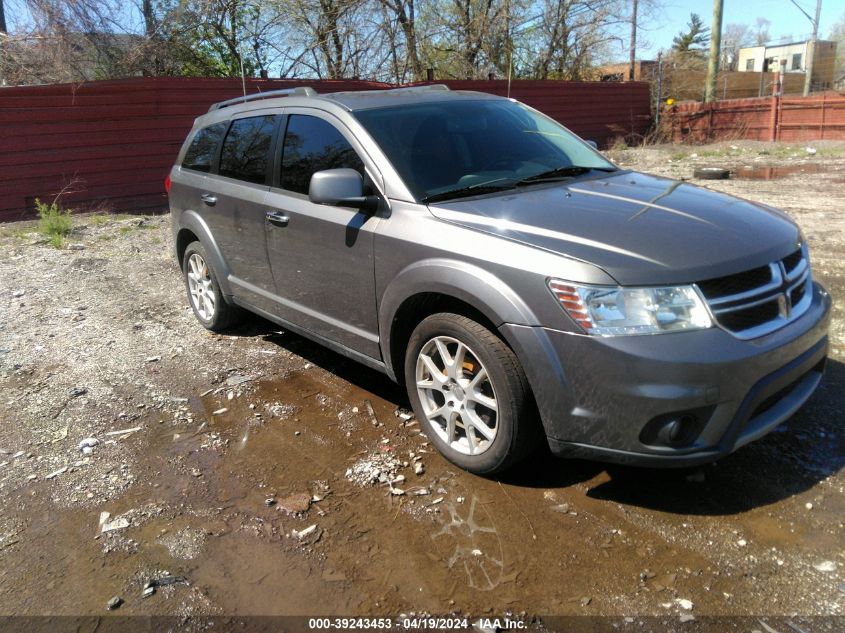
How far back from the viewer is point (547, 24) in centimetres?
2298

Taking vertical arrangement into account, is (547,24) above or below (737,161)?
above

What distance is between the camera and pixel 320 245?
4023 millimetres

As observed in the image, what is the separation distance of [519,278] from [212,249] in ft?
10.1

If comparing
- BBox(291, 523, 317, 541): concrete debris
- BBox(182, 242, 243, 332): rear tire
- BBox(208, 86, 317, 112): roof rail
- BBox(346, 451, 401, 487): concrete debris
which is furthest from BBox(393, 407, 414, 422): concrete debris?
BBox(208, 86, 317, 112): roof rail

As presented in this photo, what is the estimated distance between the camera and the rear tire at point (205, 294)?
214 inches

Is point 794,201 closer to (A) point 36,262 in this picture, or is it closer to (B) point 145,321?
(B) point 145,321

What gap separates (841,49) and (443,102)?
3119 inches

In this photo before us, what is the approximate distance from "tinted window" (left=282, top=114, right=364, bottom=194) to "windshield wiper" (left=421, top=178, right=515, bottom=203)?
19.5 inches

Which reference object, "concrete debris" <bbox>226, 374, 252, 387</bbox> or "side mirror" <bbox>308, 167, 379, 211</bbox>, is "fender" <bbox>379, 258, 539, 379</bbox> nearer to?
"side mirror" <bbox>308, 167, 379, 211</bbox>

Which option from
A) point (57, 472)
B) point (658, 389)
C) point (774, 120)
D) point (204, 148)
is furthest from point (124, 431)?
point (774, 120)

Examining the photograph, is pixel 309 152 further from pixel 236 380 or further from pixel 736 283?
pixel 736 283

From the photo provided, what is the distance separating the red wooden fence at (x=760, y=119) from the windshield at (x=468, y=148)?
60.8 feet

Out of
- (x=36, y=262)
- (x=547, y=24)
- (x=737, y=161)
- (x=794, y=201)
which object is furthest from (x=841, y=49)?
(x=36, y=262)

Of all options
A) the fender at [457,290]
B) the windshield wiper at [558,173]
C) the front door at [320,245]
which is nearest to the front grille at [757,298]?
the fender at [457,290]
